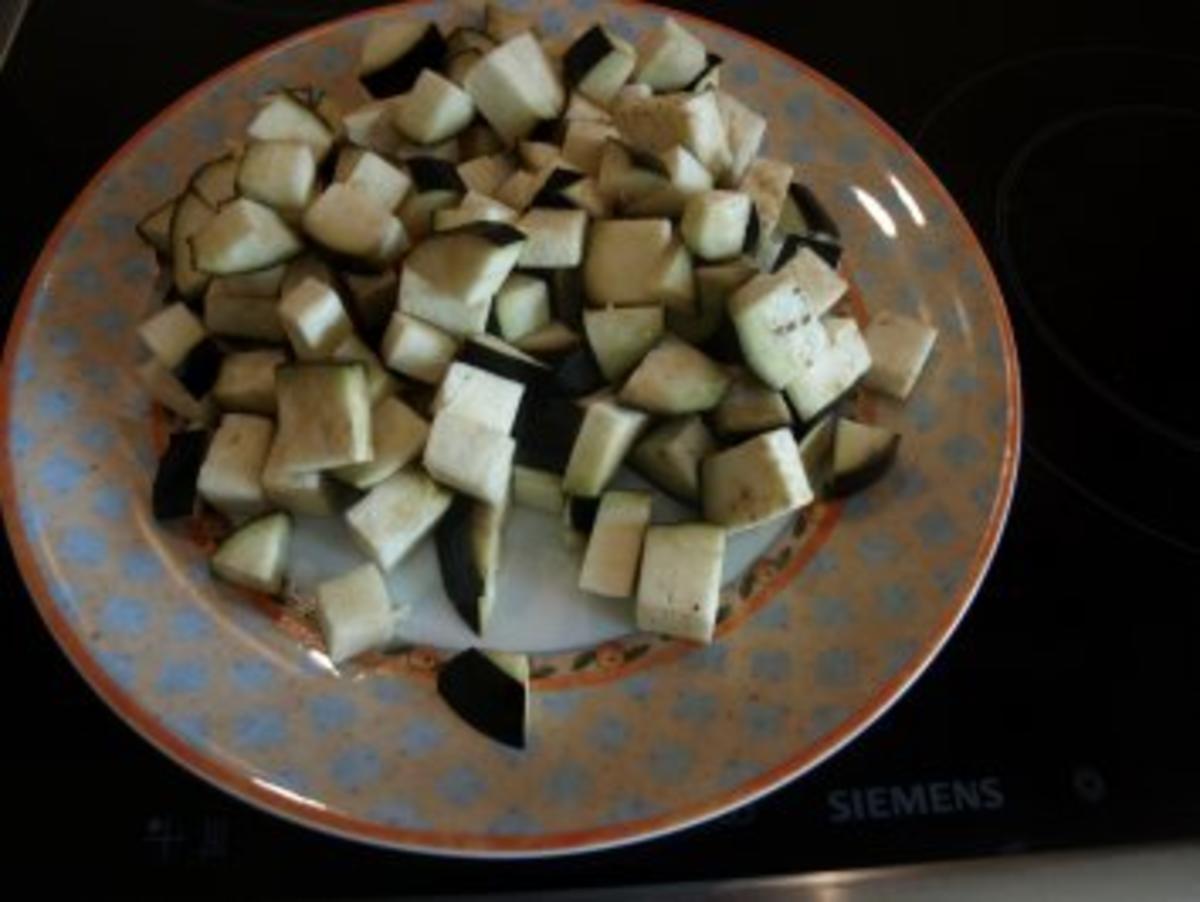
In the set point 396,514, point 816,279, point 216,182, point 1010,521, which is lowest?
point 1010,521

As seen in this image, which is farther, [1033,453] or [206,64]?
[206,64]

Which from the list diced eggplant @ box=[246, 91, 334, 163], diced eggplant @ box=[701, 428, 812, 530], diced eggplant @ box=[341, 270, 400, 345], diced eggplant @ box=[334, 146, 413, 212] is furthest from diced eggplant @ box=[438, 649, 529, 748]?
diced eggplant @ box=[246, 91, 334, 163]

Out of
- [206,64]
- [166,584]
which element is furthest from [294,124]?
[166,584]

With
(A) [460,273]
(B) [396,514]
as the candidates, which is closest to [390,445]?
(B) [396,514]

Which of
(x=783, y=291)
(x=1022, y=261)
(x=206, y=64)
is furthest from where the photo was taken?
(x=206, y=64)

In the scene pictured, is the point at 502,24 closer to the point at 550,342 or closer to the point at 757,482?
the point at 550,342

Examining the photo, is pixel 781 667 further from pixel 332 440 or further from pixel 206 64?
pixel 206 64
